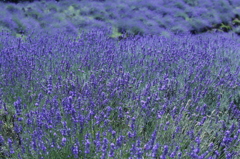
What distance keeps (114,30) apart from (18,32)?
80.0 inches

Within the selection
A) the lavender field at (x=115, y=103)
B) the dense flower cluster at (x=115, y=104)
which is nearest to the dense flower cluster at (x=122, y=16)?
the lavender field at (x=115, y=103)

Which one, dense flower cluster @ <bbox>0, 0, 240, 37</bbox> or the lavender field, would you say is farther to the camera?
dense flower cluster @ <bbox>0, 0, 240, 37</bbox>

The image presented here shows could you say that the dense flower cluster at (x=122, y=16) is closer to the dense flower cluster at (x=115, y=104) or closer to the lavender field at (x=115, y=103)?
the lavender field at (x=115, y=103)

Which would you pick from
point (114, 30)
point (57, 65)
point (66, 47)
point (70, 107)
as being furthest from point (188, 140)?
point (114, 30)

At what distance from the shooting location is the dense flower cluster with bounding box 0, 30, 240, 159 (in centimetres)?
207

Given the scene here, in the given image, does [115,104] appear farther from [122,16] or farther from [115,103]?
[122,16]

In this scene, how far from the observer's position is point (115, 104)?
109 inches

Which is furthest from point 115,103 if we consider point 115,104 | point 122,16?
point 122,16

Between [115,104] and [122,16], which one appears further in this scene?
[122,16]

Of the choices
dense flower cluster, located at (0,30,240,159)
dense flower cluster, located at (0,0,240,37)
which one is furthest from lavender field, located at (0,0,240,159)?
dense flower cluster, located at (0,0,240,37)

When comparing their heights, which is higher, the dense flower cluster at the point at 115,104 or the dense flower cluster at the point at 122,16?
the dense flower cluster at the point at 122,16

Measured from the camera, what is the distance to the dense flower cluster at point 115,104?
2072 mm

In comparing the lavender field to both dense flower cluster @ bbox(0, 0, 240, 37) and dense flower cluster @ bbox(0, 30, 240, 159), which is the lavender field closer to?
dense flower cluster @ bbox(0, 30, 240, 159)

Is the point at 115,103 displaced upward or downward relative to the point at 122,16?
downward
